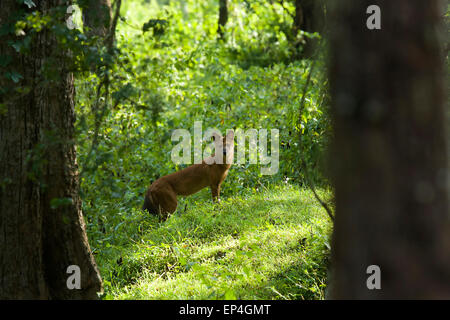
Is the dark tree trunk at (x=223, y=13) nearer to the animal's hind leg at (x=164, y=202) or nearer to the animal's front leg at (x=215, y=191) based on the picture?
the animal's front leg at (x=215, y=191)

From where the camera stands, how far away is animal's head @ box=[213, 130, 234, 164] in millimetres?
8516

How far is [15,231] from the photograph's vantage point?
359 centimetres

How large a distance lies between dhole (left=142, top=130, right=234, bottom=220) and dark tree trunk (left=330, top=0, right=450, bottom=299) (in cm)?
584

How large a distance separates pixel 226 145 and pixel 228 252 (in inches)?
136

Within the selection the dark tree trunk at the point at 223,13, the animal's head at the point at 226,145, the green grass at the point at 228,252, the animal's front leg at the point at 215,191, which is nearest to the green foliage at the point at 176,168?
the green grass at the point at 228,252

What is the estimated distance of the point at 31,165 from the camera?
11.5ft

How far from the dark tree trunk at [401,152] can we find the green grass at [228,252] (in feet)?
6.39

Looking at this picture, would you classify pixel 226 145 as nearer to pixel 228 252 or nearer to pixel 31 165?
pixel 228 252

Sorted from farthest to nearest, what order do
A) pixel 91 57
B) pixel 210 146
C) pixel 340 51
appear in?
pixel 210 146 → pixel 91 57 → pixel 340 51

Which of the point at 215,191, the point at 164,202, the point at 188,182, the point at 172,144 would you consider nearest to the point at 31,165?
the point at 164,202

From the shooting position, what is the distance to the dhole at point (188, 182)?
299 inches

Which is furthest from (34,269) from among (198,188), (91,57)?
(198,188)

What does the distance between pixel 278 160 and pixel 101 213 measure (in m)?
3.88
